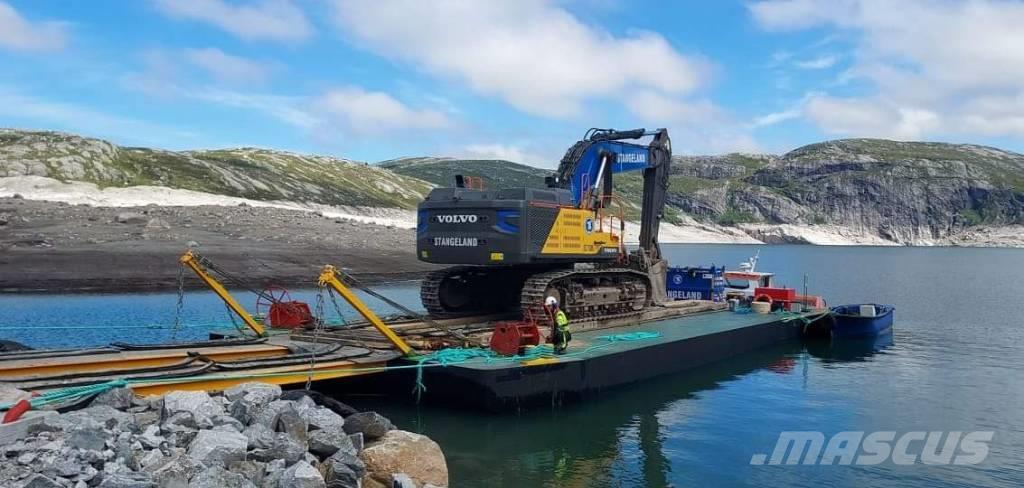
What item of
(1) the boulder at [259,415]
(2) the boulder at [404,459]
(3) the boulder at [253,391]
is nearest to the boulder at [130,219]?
(3) the boulder at [253,391]

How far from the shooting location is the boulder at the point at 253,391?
10.7 meters

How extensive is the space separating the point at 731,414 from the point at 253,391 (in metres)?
10.2

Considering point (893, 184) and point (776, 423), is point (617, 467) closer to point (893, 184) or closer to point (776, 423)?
point (776, 423)

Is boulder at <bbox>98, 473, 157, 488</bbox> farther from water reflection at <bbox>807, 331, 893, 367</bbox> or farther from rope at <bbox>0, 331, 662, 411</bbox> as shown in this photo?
water reflection at <bbox>807, 331, 893, 367</bbox>

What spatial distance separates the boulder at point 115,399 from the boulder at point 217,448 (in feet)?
5.36

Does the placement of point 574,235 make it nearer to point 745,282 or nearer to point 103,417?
point 103,417

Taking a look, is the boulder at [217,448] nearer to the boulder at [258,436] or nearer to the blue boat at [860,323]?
the boulder at [258,436]

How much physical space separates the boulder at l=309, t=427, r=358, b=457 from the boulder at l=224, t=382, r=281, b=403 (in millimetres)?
1033

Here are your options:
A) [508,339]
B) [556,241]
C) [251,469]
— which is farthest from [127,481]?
[556,241]

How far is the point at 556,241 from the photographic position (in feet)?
60.4

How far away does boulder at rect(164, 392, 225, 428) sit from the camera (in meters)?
9.42

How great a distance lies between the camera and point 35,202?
187 feet

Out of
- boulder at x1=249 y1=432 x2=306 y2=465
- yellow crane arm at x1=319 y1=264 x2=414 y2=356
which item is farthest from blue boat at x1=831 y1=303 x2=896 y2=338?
boulder at x1=249 y1=432 x2=306 y2=465

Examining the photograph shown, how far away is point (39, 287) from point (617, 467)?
102 feet
